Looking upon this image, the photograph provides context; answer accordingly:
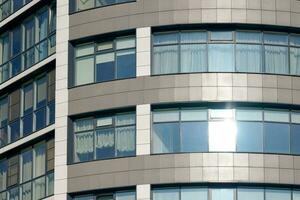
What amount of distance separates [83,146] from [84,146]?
0.17 feet

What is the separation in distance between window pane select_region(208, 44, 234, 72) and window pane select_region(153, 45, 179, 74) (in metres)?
1.43

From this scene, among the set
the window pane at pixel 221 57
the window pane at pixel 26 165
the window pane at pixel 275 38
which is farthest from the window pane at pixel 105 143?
the window pane at pixel 275 38

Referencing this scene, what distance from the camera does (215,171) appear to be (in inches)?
2029

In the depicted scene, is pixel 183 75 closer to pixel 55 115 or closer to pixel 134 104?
pixel 134 104

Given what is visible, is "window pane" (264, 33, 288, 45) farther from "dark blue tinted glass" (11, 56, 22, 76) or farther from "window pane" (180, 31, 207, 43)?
"dark blue tinted glass" (11, 56, 22, 76)

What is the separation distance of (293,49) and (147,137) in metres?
7.24

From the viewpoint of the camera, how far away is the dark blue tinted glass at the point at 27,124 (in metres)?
57.4

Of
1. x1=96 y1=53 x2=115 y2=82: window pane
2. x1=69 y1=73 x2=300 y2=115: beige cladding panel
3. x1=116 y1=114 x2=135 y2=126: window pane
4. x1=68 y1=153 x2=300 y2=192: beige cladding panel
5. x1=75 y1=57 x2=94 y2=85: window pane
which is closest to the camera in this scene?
x1=68 y1=153 x2=300 y2=192: beige cladding panel

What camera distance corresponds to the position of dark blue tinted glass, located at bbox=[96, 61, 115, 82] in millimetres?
54094

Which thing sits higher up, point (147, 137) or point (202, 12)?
point (202, 12)

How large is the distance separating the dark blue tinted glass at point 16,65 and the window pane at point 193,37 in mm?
9115

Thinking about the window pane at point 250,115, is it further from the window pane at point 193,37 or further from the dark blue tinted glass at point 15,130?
the dark blue tinted glass at point 15,130

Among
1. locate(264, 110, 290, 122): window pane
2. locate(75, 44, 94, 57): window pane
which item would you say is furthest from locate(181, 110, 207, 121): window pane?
locate(75, 44, 94, 57): window pane

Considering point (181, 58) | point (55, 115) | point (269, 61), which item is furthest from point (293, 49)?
point (55, 115)
